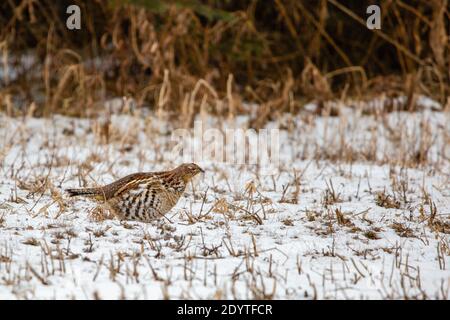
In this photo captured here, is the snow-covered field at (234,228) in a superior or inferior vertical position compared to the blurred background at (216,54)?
inferior

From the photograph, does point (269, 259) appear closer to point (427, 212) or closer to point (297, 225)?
point (297, 225)

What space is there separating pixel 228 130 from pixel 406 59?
170 inches

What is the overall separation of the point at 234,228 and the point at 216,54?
6780 millimetres

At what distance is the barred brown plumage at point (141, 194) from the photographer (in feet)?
19.9

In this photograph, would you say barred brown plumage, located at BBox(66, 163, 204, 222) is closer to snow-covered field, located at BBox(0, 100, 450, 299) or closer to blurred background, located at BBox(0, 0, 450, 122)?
snow-covered field, located at BBox(0, 100, 450, 299)

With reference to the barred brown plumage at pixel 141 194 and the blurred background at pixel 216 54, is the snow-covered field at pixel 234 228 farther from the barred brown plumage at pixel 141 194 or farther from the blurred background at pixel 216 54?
the blurred background at pixel 216 54

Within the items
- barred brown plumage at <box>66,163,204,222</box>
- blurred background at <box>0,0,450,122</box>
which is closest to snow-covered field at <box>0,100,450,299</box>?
barred brown plumage at <box>66,163,204,222</box>

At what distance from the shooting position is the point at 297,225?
6.27m

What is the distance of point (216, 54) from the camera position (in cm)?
1249

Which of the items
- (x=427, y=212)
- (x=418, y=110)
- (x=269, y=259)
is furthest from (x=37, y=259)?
(x=418, y=110)

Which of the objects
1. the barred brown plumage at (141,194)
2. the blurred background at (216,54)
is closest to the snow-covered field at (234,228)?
the barred brown plumage at (141,194)

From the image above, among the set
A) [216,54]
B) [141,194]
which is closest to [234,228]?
[141,194]

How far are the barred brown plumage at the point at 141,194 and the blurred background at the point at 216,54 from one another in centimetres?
421

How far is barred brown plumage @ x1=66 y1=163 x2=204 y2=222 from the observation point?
6.08 meters
